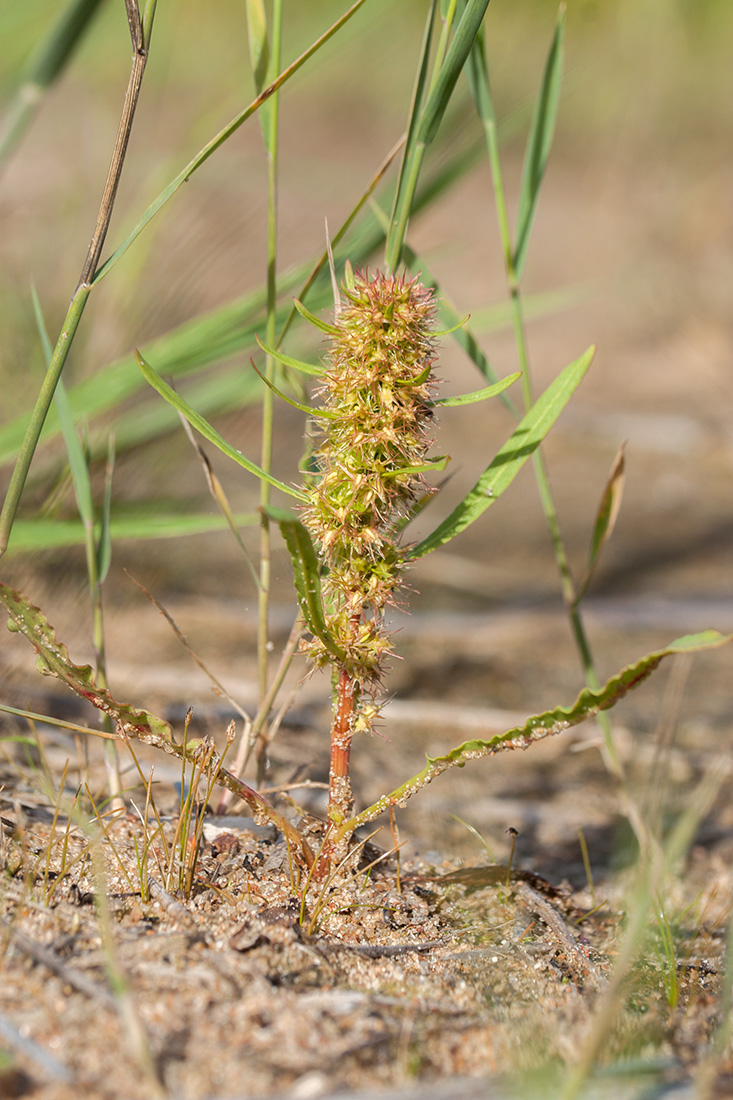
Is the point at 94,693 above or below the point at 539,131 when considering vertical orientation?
below

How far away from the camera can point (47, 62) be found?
116 centimetres

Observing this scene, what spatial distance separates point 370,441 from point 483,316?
0.68 metres

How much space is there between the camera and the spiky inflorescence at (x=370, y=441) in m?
0.62

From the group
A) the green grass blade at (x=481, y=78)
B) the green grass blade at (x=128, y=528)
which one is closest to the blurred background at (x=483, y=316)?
the green grass blade at (x=128, y=528)

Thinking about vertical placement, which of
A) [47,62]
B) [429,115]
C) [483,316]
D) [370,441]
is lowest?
[370,441]

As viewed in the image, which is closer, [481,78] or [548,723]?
[548,723]

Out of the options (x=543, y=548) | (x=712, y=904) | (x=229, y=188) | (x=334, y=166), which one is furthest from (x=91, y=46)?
(x=334, y=166)

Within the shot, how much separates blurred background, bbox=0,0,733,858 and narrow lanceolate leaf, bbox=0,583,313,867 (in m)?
0.22

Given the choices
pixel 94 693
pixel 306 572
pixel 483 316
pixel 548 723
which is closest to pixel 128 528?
pixel 94 693

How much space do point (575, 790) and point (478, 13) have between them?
1.04 m

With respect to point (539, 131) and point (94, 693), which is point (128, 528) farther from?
point (539, 131)

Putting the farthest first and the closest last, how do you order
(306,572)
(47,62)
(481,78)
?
(47,62) → (481,78) → (306,572)

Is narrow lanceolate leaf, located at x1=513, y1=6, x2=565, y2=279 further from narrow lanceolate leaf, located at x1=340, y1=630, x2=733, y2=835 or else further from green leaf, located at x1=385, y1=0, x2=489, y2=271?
narrow lanceolate leaf, located at x1=340, y1=630, x2=733, y2=835

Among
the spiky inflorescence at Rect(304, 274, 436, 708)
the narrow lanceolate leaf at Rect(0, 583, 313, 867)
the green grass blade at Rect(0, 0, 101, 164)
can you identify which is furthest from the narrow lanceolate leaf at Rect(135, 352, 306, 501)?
the green grass blade at Rect(0, 0, 101, 164)
